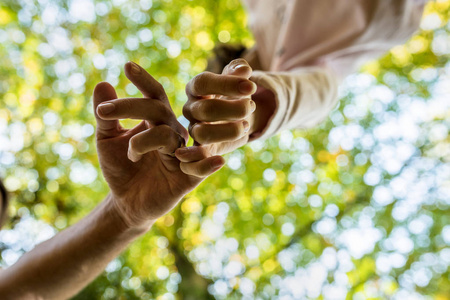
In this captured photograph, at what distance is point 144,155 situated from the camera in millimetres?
1248

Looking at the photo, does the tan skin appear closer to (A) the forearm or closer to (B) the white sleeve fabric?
(A) the forearm

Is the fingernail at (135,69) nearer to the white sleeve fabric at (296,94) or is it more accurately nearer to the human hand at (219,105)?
the human hand at (219,105)

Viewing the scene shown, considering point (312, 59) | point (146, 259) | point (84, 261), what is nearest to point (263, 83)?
point (312, 59)

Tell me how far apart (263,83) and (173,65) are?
4201 mm

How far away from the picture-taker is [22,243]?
14.8ft

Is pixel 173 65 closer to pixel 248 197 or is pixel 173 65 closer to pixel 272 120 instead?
pixel 248 197

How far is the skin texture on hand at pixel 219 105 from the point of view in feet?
2.89

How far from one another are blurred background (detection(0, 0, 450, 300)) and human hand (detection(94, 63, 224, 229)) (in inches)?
148

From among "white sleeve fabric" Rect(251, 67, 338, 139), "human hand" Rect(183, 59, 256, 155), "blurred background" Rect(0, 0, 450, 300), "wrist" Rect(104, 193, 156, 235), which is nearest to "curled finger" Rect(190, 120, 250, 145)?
"human hand" Rect(183, 59, 256, 155)

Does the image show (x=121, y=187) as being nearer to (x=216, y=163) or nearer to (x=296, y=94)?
(x=216, y=163)

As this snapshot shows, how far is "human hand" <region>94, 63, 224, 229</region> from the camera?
3.05 ft

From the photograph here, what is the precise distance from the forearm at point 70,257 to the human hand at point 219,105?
0.66 meters

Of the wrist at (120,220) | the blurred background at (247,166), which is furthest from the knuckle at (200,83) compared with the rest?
the blurred background at (247,166)

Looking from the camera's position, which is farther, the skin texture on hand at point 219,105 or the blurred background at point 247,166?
the blurred background at point 247,166
